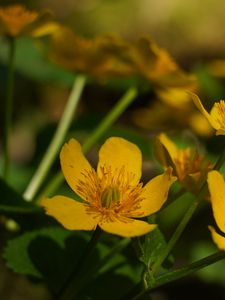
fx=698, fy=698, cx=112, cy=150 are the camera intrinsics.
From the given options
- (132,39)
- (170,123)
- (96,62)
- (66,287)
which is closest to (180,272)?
(66,287)

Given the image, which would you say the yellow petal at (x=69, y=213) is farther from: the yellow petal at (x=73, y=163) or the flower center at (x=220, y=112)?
the flower center at (x=220, y=112)

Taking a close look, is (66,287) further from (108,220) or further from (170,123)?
(170,123)

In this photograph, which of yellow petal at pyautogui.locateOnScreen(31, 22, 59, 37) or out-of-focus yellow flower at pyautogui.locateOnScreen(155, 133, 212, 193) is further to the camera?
yellow petal at pyautogui.locateOnScreen(31, 22, 59, 37)

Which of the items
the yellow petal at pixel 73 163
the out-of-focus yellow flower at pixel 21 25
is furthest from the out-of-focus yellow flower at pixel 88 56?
the yellow petal at pixel 73 163

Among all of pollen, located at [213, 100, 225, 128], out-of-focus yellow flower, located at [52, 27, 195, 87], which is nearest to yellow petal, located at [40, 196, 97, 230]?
pollen, located at [213, 100, 225, 128]

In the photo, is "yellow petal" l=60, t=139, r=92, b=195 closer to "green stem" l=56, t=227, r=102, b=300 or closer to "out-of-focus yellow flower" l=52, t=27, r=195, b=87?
"green stem" l=56, t=227, r=102, b=300

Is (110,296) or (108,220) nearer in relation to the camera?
(108,220)

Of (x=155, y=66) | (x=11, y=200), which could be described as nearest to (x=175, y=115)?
(x=155, y=66)
